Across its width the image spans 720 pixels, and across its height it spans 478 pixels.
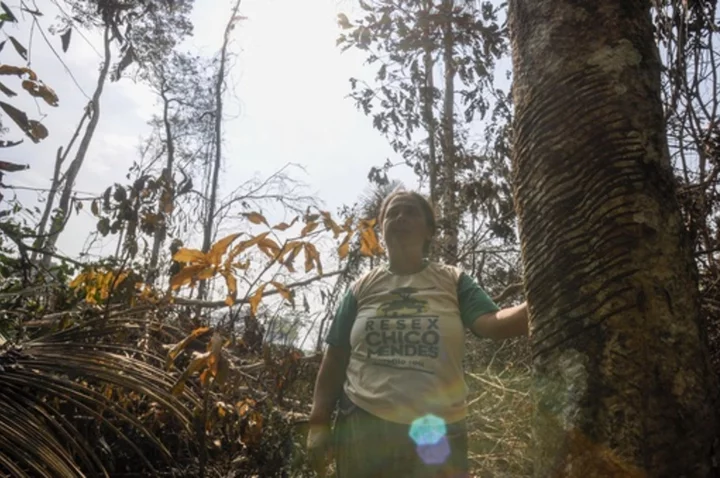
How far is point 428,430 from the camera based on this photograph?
1608mm

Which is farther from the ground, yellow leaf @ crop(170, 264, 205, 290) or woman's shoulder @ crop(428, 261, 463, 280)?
woman's shoulder @ crop(428, 261, 463, 280)

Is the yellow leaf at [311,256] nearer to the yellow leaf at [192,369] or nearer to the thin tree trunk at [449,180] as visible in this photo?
the yellow leaf at [192,369]

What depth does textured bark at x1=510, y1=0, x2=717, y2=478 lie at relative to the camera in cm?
64

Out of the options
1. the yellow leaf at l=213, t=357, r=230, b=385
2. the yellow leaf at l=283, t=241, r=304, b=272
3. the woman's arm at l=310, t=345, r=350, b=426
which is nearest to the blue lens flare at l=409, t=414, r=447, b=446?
the woman's arm at l=310, t=345, r=350, b=426

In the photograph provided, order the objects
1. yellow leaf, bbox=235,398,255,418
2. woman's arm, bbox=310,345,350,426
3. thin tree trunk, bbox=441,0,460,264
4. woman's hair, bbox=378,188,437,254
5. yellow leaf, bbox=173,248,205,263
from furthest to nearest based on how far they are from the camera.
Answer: thin tree trunk, bbox=441,0,460,264 → yellow leaf, bbox=235,398,255,418 → woman's hair, bbox=378,188,437,254 → woman's arm, bbox=310,345,350,426 → yellow leaf, bbox=173,248,205,263

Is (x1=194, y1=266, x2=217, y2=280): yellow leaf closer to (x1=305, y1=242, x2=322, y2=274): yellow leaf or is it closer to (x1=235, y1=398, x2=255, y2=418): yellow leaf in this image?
(x1=305, y1=242, x2=322, y2=274): yellow leaf

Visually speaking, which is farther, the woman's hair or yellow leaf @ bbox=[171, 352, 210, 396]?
the woman's hair

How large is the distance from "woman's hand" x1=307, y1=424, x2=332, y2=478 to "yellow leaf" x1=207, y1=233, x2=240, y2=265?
76cm

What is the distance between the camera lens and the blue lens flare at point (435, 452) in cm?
158

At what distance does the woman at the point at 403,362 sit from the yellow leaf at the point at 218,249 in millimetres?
577

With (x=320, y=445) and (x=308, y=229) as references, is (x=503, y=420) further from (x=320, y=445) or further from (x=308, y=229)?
(x=308, y=229)

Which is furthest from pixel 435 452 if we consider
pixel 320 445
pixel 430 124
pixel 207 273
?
pixel 430 124

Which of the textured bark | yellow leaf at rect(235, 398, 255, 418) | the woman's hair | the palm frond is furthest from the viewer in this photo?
yellow leaf at rect(235, 398, 255, 418)

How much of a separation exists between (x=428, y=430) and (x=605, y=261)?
1.09 m
